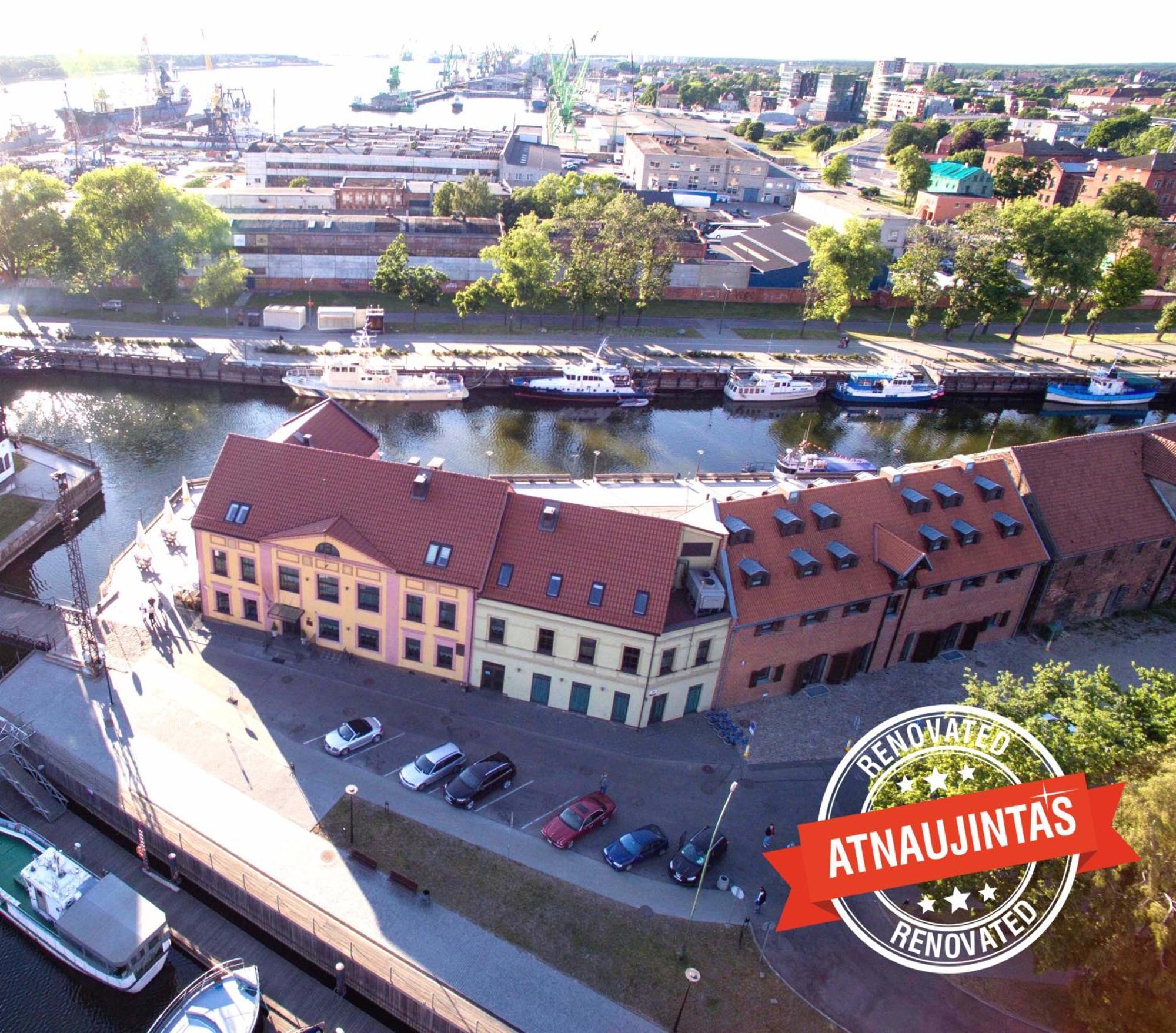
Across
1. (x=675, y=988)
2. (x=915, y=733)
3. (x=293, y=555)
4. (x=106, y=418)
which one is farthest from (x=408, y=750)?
(x=106, y=418)

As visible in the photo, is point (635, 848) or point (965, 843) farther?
point (635, 848)

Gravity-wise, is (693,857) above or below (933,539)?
below

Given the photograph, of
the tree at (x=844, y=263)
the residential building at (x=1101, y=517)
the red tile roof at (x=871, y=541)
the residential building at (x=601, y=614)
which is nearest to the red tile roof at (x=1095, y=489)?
the residential building at (x=1101, y=517)

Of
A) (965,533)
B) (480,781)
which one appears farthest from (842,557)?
(480,781)

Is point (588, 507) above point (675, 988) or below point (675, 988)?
above

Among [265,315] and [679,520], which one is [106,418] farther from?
[679,520]

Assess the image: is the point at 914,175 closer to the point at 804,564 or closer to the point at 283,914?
the point at 804,564

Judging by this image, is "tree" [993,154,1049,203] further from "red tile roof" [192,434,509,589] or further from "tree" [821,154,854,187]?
"red tile roof" [192,434,509,589]
